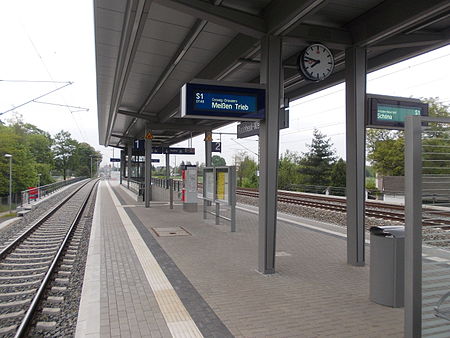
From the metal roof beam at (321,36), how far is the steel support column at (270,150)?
440 millimetres

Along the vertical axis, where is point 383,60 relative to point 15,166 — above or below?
above

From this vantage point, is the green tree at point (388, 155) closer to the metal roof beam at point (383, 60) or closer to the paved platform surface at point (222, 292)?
the metal roof beam at point (383, 60)

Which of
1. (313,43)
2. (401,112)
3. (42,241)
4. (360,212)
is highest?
(313,43)

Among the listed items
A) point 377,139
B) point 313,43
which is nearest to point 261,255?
point 313,43

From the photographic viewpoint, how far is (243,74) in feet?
36.1

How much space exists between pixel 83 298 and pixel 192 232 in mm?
5656

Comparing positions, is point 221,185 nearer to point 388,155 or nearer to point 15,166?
point 388,155

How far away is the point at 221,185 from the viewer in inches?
464

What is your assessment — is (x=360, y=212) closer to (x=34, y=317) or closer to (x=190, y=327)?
(x=190, y=327)

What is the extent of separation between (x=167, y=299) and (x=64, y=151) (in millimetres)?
90323

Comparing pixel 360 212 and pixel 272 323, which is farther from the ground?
pixel 360 212

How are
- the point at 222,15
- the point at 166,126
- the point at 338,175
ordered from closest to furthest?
the point at 222,15
the point at 166,126
the point at 338,175

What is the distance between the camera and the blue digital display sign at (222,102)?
5.69m

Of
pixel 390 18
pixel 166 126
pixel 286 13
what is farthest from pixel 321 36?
pixel 166 126
